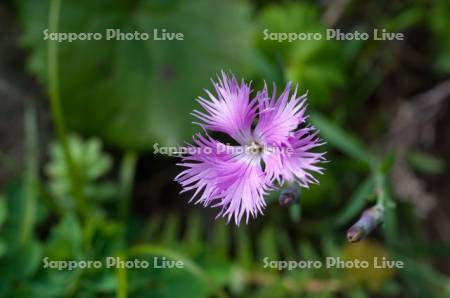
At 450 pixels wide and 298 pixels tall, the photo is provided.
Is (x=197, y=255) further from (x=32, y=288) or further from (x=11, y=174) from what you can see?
(x=11, y=174)

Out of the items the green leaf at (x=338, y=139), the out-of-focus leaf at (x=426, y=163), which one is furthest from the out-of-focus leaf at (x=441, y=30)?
the green leaf at (x=338, y=139)

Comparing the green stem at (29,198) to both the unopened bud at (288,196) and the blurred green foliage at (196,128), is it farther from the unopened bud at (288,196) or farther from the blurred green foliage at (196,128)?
the unopened bud at (288,196)

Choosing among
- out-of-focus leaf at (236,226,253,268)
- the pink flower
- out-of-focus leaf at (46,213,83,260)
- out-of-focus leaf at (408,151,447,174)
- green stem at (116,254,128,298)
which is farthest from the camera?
out-of-focus leaf at (408,151,447,174)

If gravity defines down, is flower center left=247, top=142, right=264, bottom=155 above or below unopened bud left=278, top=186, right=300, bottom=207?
above

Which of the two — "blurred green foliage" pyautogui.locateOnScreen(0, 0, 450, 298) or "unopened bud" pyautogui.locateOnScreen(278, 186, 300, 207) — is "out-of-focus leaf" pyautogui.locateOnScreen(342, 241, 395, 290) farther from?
"unopened bud" pyautogui.locateOnScreen(278, 186, 300, 207)

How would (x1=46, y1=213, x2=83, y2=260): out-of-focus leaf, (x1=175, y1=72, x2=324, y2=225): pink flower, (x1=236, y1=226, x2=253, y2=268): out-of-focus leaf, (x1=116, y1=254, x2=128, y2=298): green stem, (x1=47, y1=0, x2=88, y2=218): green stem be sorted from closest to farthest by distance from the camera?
(x1=175, y1=72, x2=324, y2=225): pink flower
(x1=116, y1=254, x2=128, y2=298): green stem
(x1=46, y1=213, x2=83, y2=260): out-of-focus leaf
(x1=47, y1=0, x2=88, y2=218): green stem
(x1=236, y1=226, x2=253, y2=268): out-of-focus leaf

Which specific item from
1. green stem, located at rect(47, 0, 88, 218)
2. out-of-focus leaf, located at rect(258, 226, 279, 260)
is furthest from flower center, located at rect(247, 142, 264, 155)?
out-of-focus leaf, located at rect(258, 226, 279, 260)

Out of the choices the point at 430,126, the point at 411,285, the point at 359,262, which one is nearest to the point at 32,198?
the point at 359,262
